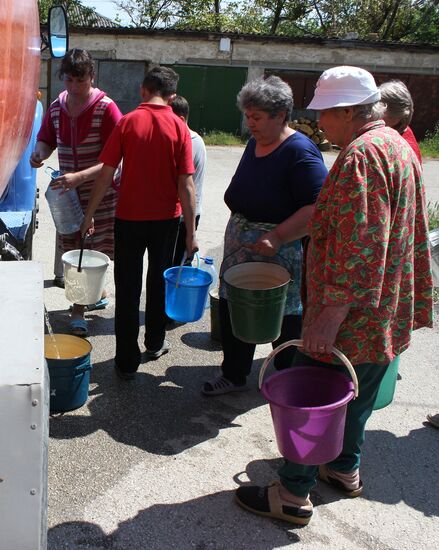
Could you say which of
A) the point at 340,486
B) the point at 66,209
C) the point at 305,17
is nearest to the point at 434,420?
the point at 340,486

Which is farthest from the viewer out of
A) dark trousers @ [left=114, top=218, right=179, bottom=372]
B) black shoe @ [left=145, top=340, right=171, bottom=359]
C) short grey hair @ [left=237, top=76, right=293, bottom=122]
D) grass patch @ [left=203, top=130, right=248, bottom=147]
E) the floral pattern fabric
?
grass patch @ [left=203, top=130, right=248, bottom=147]

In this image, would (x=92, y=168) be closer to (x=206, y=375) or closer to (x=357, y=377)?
(x=206, y=375)

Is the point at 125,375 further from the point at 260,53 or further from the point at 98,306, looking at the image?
the point at 260,53

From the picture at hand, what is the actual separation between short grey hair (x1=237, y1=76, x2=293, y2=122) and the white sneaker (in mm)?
1550

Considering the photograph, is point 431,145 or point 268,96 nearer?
point 268,96

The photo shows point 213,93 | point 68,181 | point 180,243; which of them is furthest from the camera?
point 213,93

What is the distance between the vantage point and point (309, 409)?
7.52ft

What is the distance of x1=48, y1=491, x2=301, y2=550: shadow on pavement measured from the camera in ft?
8.28

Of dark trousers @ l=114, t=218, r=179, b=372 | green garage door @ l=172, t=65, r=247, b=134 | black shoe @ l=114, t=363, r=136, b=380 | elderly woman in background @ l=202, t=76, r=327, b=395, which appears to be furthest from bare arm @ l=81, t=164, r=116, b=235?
green garage door @ l=172, t=65, r=247, b=134

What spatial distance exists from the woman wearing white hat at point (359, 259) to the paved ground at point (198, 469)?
20cm

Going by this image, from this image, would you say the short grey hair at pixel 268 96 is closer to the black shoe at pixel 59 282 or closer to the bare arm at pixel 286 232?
the bare arm at pixel 286 232

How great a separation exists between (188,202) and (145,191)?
0.92ft

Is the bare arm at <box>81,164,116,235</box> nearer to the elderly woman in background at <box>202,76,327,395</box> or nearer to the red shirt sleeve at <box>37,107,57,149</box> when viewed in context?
the elderly woman in background at <box>202,76,327,395</box>

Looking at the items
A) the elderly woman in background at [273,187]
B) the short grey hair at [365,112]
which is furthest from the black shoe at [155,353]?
the short grey hair at [365,112]
